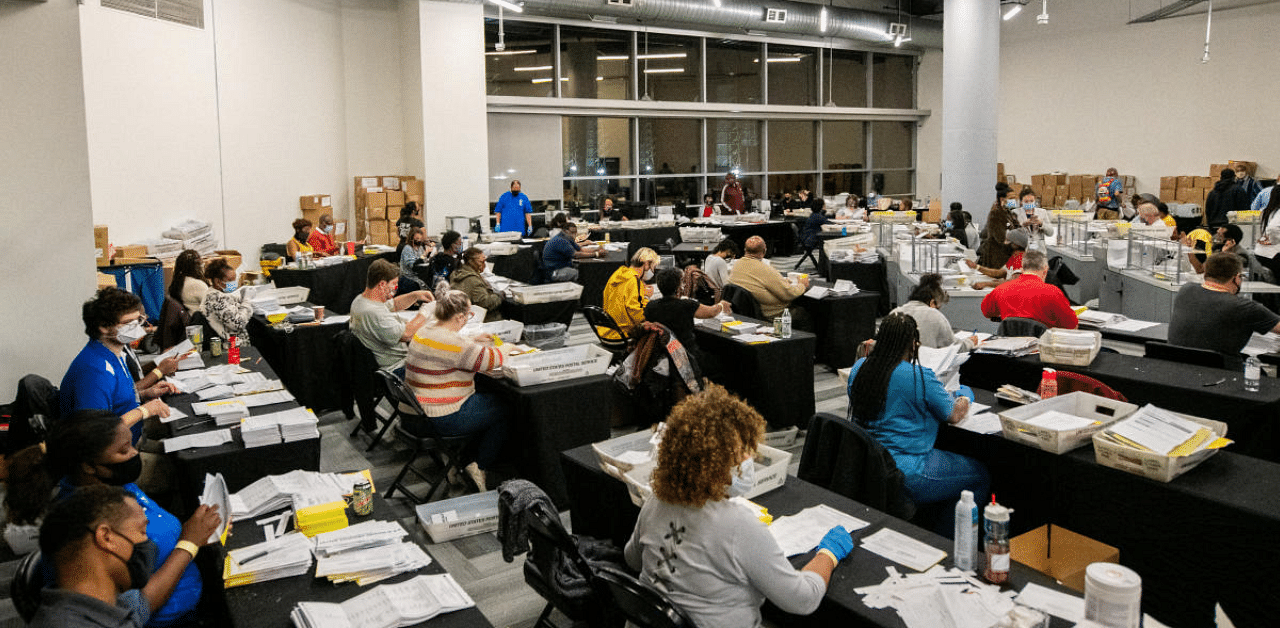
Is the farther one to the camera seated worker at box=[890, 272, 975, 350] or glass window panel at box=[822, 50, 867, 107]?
glass window panel at box=[822, 50, 867, 107]

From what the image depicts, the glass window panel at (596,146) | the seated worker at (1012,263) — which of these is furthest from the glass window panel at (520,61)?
the seated worker at (1012,263)

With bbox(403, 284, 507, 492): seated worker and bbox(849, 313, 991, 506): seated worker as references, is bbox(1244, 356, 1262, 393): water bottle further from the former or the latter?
bbox(403, 284, 507, 492): seated worker

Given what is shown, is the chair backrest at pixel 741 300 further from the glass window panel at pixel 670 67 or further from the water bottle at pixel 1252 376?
the glass window panel at pixel 670 67

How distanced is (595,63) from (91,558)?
15.6m

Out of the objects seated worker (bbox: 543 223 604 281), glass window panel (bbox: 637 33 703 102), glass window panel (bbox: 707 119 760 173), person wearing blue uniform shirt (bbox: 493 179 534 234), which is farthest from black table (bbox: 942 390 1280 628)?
glass window panel (bbox: 707 119 760 173)

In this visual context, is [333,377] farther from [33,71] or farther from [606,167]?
[606,167]

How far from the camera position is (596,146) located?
56.7ft

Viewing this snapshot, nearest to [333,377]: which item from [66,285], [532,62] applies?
[66,285]

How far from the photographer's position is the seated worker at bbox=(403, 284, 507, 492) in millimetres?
4801

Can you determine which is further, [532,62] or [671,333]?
[532,62]

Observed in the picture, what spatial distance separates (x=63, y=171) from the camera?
217 inches

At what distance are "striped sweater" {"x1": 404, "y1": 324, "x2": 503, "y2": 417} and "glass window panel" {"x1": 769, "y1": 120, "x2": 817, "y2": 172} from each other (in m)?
16.1

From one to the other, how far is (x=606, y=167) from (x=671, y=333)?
12497 millimetres

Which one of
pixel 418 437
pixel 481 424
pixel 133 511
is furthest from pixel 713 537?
pixel 418 437
